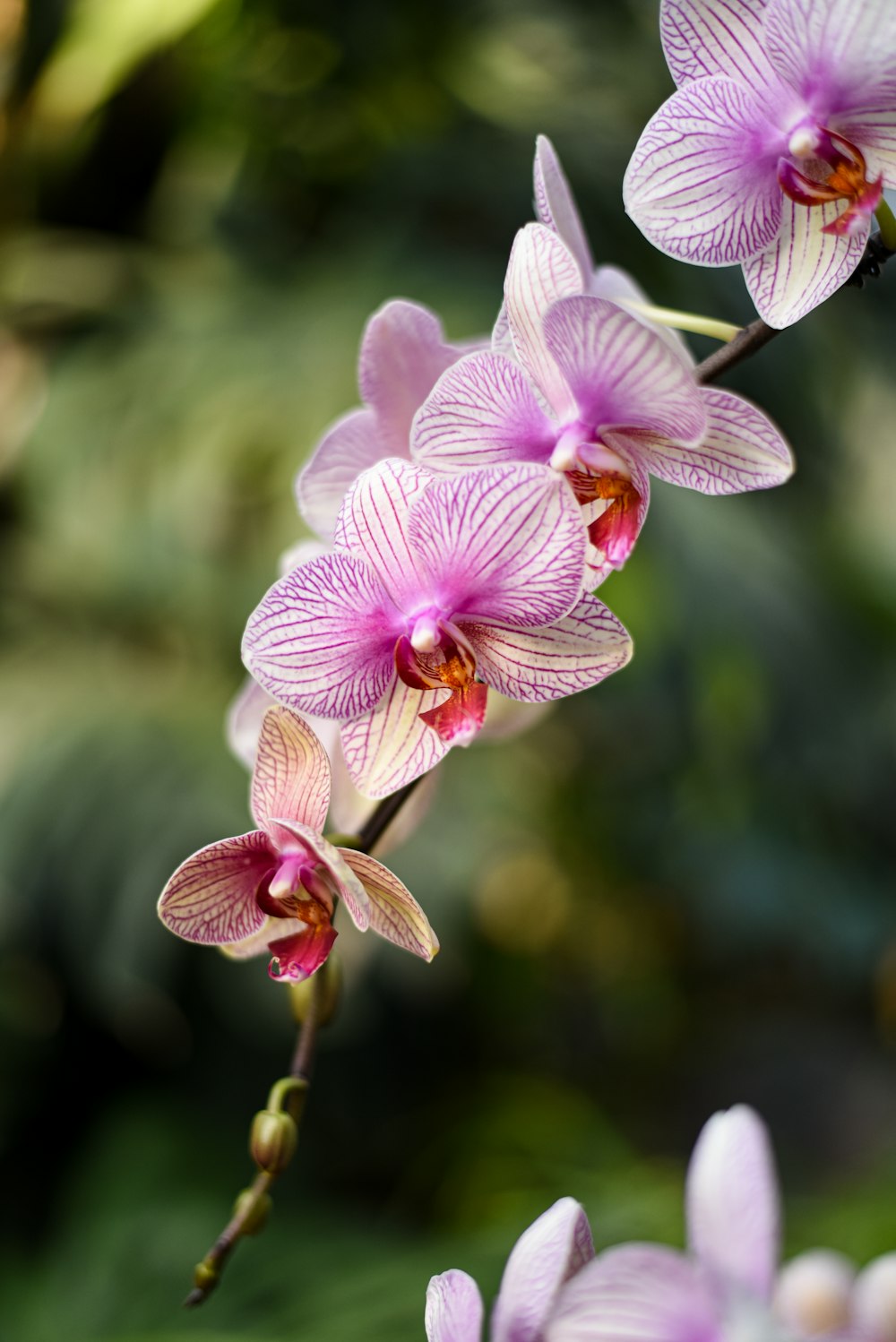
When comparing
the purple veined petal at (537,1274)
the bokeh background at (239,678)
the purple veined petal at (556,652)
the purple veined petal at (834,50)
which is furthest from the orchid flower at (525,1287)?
the bokeh background at (239,678)

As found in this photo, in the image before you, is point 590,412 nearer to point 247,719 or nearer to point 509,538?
point 509,538

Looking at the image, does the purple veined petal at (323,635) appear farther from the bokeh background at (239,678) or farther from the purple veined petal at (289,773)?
the bokeh background at (239,678)

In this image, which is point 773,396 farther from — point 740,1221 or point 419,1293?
point 740,1221

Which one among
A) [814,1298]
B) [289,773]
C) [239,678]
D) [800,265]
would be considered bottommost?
[814,1298]

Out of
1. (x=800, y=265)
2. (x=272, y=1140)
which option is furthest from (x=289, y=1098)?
(x=800, y=265)

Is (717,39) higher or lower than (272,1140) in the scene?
higher

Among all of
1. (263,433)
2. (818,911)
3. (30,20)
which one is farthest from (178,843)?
(30,20)

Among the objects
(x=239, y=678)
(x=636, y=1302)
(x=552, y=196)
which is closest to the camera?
(x=636, y=1302)
